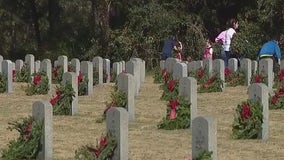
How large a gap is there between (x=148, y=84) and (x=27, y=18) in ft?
98.3

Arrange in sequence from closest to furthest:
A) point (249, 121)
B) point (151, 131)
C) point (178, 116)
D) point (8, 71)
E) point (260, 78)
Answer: point (249, 121), point (151, 131), point (178, 116), point (260, 78), point (8, 71)

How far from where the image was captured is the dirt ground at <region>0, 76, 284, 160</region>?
1175 cm

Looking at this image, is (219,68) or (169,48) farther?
(169,48)

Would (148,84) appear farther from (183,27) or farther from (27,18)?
(27,18)

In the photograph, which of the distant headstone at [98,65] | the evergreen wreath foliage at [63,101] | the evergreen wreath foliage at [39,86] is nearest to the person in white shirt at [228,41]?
the distant headstone at [98,65]

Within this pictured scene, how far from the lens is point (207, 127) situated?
9305 mm

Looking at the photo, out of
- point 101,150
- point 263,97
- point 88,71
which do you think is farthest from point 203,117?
point 88,71

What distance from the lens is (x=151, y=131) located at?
14.1 metres

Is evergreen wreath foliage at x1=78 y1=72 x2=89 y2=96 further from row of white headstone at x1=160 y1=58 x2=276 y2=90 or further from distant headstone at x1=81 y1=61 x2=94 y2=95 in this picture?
row of white headstone at x1=160 y1=58 x2=276 y2=90

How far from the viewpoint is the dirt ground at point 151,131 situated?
11.8 metres

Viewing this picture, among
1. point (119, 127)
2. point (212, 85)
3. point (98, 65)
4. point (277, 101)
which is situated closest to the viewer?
point (119, 127)

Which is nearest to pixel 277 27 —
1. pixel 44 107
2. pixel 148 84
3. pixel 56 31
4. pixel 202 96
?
pixel 148 84

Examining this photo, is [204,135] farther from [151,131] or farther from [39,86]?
[39,86]

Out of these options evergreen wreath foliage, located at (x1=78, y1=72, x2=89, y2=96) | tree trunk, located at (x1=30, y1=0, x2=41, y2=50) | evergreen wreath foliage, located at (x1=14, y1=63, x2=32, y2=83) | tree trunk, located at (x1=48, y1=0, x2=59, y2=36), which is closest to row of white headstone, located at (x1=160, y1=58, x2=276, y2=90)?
evergreen wreath foliage, located at (x1=78, y1=72, x2=89, y2=96)
